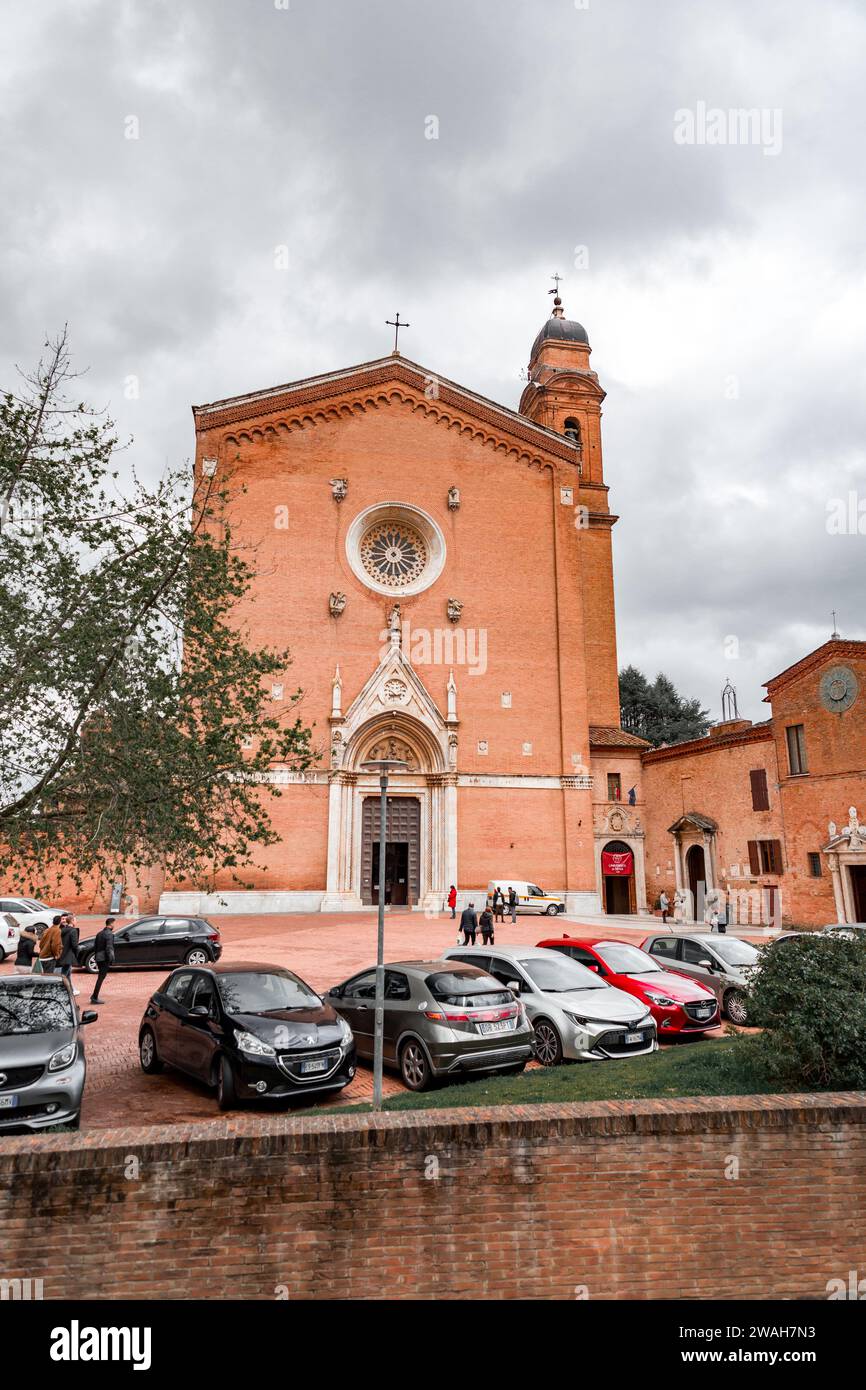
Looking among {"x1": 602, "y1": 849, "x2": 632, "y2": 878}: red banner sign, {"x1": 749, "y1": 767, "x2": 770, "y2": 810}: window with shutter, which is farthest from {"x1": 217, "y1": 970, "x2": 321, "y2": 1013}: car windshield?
{"x1": 602, "y1": 849, "x2": 632, "y2": 878}: red banner sign

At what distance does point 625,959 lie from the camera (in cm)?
1271

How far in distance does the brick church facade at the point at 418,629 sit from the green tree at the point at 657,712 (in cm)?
2444

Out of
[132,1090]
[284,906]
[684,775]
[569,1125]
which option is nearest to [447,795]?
[284,906]

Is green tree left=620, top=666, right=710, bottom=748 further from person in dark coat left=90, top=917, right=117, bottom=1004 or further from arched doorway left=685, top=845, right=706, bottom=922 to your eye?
person in dark coat left=90, top=917, right=117, bottom=1004

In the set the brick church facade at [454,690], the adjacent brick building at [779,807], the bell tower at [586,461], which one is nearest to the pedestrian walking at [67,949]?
the brick church facade at [454,690]

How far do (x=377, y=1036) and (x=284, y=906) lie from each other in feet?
69.8

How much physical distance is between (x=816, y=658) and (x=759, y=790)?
499 cm

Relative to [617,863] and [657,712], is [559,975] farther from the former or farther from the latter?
[657,712]

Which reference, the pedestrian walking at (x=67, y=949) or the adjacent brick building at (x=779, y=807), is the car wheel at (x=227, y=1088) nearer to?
the pedestrian walking at (x=67, y=949)

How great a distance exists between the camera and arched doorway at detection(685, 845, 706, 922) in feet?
99.3

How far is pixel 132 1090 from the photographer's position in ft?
29.2

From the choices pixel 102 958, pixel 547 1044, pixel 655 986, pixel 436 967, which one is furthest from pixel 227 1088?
pixel 102 958

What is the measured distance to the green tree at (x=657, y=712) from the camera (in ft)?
186

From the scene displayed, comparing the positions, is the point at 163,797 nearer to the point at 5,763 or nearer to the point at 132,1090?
the point at 5,763
